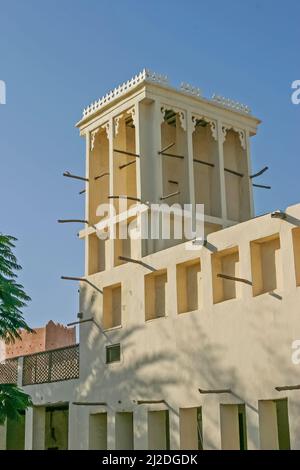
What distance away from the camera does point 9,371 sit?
962 inches

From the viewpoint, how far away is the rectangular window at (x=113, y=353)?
64.2 ft

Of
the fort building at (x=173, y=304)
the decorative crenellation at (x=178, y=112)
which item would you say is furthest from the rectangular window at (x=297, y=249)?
the decorative crenellation at (x=178, y=112)

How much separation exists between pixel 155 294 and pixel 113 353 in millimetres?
2215

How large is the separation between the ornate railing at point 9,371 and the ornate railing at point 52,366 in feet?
2.60

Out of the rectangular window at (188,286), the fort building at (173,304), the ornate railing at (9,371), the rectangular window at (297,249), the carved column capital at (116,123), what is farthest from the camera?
the ornate railing at (9,371)

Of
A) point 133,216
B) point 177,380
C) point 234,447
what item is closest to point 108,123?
point 133,216

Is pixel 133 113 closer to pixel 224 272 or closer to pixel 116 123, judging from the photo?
pixel 116 123

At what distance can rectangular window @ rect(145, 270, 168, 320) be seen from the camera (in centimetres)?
1877

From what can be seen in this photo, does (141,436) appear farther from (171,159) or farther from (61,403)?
(171,159)

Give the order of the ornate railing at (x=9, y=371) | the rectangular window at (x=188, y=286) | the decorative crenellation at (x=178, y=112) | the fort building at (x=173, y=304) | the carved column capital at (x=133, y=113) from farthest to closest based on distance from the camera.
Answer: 1. the ornate railing at (x=9, y=371)
2. the decorative crenellation at (x=178, y=112)
3. the carved column capital at (x=133, y=113)
4. the rectangular window at (x=188, y=286)
5. the fort building at (x=173, y=304)

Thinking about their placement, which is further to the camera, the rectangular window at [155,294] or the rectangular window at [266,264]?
the rectangular window at [155,294]

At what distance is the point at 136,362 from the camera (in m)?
18.7

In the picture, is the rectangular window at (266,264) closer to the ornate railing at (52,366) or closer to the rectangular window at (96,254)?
the rectangular window at (96,254)

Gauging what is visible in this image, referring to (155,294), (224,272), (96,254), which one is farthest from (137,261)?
(224,272)
